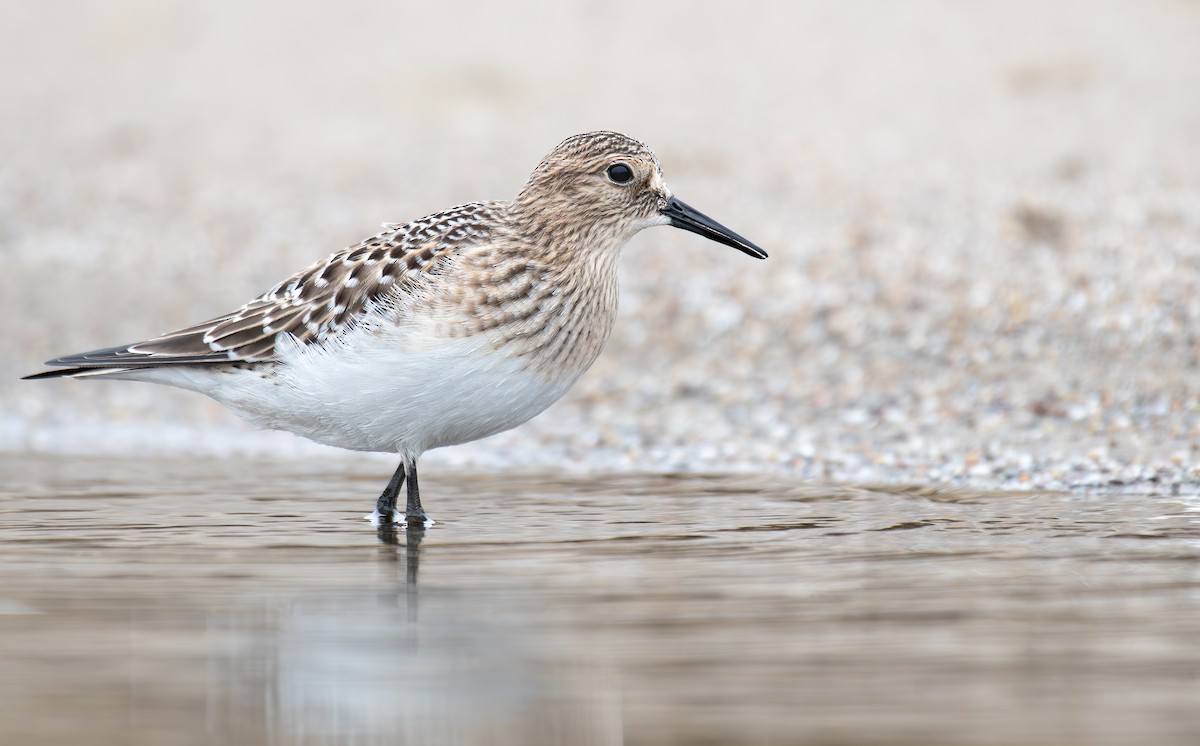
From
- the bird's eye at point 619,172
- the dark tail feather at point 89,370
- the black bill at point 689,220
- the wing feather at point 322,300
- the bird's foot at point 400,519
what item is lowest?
the bird's foot at point 400,519

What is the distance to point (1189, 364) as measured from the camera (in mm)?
10094

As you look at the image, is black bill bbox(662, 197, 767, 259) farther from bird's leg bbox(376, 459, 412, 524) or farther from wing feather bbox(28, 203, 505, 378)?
bird's leg bbox(376, 459, 412, 524)

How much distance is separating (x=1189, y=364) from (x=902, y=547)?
13.0ft

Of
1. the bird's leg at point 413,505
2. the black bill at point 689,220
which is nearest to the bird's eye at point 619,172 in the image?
the black bill at point 689,220

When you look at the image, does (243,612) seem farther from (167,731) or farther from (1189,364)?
(1189,364)

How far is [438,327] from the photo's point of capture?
747cm

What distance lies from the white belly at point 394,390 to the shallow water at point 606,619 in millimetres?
428

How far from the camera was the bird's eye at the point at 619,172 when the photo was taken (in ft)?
27.0

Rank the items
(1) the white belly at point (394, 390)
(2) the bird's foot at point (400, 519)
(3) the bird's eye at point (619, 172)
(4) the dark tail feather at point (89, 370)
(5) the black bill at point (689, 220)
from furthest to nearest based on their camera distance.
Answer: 1. (5) the black bill at point (689, 220)
2. (3) the bird's eye at point (619, 172)
3. (4) the dark tail feather at point (89, 370)
4. (2) the bird's foot at point (400, 519)
5. (1) the white belly at point (394, 390)

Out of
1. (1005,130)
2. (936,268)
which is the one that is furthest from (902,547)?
(1005,130)

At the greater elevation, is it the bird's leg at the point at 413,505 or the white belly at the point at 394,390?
the white belly at the point at 394,390

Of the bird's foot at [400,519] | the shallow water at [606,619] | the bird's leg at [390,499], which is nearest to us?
the shallow water at [606,619]

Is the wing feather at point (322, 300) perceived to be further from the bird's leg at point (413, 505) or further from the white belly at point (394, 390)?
the bird's leg at point (413, 505)

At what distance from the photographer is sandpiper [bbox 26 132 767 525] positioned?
7.52 m
